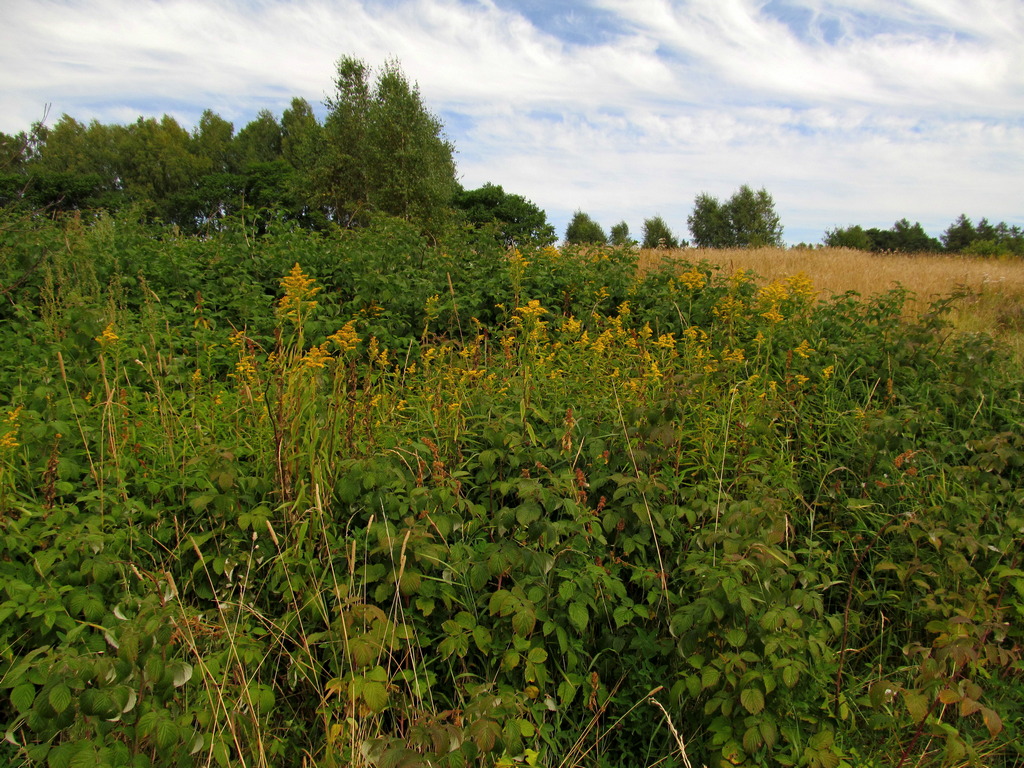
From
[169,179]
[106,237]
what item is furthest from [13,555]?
[169,179]

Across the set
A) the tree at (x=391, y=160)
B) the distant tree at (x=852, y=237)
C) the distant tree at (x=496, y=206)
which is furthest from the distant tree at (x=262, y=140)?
the distant tree at (x=852, y=237)

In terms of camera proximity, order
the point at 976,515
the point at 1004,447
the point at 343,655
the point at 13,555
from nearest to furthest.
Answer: the point at 343,655 → the point at 13,555 → the point at 976,515 → the point at 1004,447

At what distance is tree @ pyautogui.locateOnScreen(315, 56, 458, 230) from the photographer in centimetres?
2338

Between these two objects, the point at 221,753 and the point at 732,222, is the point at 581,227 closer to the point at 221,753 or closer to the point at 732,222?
the point at 732,222

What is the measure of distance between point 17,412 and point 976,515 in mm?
4389

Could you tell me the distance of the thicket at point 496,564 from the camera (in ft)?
6.25

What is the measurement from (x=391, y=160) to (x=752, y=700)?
80.0ft

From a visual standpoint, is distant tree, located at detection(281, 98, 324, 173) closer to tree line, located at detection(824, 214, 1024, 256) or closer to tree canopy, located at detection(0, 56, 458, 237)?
tree canopy, located at detection(0, 56, 458, 237)

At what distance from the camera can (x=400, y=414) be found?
333 cm

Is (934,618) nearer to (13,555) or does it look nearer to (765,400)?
(765,400)

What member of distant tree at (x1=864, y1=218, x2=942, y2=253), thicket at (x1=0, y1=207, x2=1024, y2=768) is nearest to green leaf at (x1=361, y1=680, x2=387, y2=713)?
thicket at (x1=0, y1=207, x2=1024, y2=768)

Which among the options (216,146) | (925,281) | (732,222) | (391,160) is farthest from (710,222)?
(216,146)

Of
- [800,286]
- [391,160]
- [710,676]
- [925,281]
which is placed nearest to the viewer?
[710,676]

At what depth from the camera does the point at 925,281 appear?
404 inches
